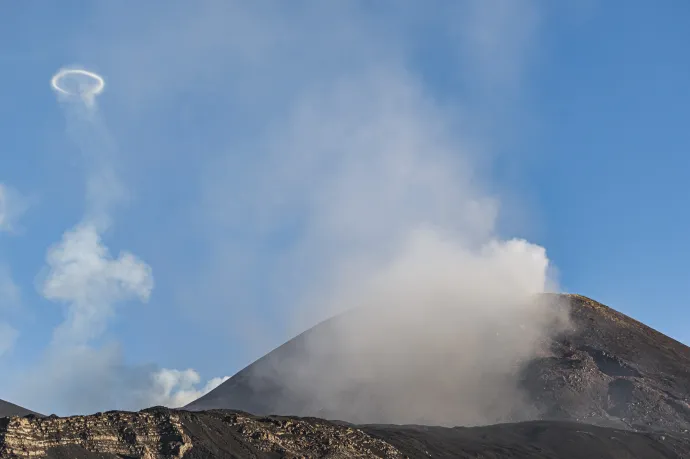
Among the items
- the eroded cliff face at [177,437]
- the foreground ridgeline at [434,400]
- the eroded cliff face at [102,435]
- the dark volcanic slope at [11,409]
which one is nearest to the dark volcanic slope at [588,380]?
the foreground ridgeline at [434,400]

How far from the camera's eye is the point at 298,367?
117 metres

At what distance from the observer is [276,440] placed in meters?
48.6

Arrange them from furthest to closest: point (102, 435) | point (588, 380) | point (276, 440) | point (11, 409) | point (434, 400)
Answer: point (434, 400) → point (588, 380) → point (11, 409) → point (276, 440) → point (102, 435)

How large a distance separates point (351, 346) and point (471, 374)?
82.3ft

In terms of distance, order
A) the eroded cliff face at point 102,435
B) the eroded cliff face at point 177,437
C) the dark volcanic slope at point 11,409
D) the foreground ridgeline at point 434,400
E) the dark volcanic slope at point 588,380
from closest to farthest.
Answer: the eroded cliff face at point 102,435 < the eroded cliff face at point 177,437 < the foreground ridgeline at point 434,400 < the dark volcanic slope at point 11,409 < the dark volcanic slope at point 588,380

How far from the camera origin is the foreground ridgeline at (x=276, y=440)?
39.8 m

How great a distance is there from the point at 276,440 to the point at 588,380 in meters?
58.1

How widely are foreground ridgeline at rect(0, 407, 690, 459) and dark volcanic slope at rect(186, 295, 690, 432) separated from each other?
13200 millimetres

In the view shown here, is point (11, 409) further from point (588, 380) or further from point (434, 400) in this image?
point (588, 380)

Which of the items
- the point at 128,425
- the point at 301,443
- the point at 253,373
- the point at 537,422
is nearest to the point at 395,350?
the point at 253,373

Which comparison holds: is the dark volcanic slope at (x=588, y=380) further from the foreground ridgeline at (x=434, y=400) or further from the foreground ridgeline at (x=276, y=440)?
the foreground ridgeline at (x=276, y=440)

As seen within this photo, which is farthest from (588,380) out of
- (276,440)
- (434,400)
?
(276,440)

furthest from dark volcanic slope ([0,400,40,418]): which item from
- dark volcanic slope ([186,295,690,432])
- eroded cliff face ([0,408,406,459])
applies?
eroded cliff face ([0,408,406,459])

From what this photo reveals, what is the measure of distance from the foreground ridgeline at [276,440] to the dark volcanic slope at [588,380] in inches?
520
